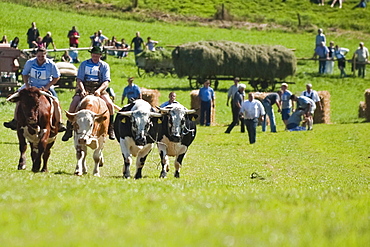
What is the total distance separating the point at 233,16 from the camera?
268ft

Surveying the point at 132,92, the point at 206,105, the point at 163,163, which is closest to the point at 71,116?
the point at 163,163

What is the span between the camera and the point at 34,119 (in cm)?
1744

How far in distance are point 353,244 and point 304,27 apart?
7154 centimetres

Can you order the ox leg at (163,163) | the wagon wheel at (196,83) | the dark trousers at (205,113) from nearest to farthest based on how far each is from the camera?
the ox leg at (163,163) < the dark trousers at (205,113) < the wagon wheel at (196,83)

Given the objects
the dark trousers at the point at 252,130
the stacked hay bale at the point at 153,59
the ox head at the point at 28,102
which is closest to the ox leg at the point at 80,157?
the ox head at the point at 28,102

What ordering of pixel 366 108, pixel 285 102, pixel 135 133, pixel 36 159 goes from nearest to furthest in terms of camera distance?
1. pixel 36 159
2. pixel 135 133
3. pixel 285 102
4. pixel 366 108

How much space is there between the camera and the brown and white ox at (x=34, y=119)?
57.4 feet

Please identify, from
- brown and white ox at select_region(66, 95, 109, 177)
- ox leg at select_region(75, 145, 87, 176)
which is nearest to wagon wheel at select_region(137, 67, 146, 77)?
brown and white ox at select_region(66, 95, 109, 177)

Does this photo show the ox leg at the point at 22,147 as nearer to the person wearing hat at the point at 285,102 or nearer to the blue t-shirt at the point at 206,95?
the person wearing hat at the point at 285,102

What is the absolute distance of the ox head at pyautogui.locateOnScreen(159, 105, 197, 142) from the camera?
63.8 ft

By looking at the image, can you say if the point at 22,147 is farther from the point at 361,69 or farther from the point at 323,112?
the point at 361,69

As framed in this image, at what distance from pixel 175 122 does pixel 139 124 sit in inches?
50.5

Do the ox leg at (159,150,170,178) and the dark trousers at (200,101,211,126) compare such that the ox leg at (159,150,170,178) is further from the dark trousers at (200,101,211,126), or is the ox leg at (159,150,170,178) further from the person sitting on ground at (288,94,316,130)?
the dark trousers at (200,101,211,126)

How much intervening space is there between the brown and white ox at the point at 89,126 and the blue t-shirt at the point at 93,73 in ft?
1.62
